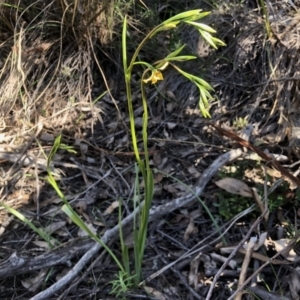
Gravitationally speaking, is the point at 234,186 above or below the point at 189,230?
above

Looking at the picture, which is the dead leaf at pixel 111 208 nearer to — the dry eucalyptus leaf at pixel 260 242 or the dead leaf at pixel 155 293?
the dead leaf at pixel 155 293

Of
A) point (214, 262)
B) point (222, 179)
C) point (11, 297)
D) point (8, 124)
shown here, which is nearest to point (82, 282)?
point (11, 297)

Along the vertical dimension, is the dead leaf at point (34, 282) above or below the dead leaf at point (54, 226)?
below

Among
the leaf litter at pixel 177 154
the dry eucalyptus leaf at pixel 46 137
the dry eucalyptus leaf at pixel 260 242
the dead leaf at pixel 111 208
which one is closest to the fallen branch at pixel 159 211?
the leaf litter at pixel 177 154

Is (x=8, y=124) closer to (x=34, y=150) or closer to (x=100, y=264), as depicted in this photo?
(x=34, y=150)

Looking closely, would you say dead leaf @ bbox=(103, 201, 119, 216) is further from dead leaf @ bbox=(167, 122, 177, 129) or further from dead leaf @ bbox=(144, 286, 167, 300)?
dead leaf @ bbox=(167, 122, 177, 129)

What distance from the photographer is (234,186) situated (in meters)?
2.36

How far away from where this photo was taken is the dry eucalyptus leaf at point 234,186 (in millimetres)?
2331

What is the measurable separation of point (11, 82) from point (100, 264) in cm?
115

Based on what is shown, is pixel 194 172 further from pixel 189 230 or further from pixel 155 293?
pixel 155 293

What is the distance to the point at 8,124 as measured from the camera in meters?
2.79

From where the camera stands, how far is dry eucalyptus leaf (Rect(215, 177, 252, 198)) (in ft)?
7.65

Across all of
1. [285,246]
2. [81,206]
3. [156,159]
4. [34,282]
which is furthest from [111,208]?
[285,246]

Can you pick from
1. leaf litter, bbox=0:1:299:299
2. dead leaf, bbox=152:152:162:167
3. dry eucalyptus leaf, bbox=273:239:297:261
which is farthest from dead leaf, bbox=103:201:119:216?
dry eucalyptus leaf, bbox=273:239:297:261
